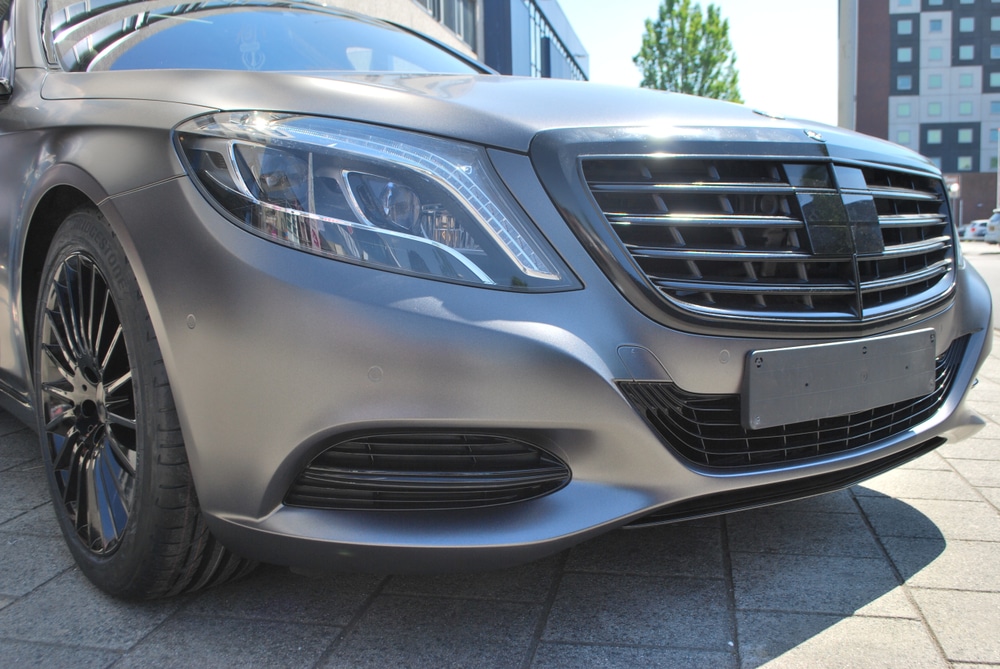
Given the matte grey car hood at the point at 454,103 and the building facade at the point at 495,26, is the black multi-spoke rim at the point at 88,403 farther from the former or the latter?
the building facade at the point at 495,26

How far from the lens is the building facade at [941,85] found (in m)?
71.2

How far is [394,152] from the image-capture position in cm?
160

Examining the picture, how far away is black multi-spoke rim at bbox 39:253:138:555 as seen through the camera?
72.7 inches

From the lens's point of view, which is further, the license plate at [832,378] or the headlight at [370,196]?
the license plate at [832,378]

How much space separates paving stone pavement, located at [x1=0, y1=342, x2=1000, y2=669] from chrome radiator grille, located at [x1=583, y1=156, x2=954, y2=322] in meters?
0.65

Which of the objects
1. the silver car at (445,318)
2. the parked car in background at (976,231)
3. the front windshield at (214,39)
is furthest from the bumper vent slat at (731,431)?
the parked car in background at (976,231)

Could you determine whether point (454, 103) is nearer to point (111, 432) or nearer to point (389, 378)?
point (389, 378)

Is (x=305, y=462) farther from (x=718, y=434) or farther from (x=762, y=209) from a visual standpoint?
(x=762, y=209)

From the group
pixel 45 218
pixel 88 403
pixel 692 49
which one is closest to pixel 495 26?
pixel 692 49

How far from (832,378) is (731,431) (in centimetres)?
26

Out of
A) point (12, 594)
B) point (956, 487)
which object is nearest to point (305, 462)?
point (12, 594)

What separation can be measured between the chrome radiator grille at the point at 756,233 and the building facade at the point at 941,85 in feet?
253

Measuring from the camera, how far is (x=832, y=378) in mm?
1800

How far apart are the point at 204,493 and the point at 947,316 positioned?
1853 millimetres
